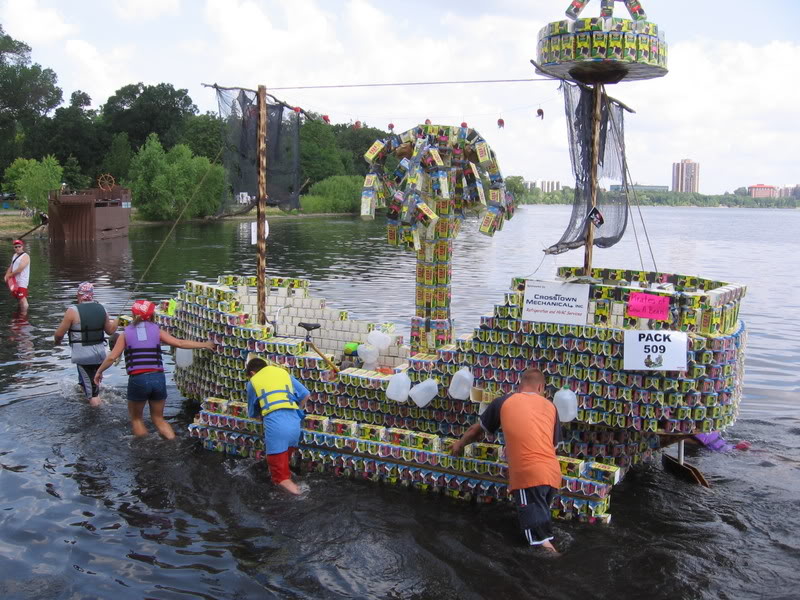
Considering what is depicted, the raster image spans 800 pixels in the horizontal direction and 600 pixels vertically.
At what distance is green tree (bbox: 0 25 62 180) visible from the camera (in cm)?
8081

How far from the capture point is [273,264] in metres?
34.2

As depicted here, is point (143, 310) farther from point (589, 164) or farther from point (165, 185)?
point (165, 185)

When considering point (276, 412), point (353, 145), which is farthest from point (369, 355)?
point (353, 145)

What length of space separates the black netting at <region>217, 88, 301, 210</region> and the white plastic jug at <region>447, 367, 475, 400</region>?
13.1 ft

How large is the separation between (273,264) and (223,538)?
2650 cm

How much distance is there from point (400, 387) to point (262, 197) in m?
3.62

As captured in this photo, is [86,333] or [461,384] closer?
[461,384]

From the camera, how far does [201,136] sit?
8881cm

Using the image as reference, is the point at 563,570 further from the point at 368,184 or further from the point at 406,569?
the point at 368,184

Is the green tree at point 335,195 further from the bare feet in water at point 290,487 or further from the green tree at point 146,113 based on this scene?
the bare feet in water at point 290,487

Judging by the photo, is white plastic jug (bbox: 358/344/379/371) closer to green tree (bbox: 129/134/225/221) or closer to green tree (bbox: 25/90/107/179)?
green tree (bbox: 129/134/225/221)

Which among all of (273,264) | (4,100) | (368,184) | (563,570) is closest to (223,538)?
(563,570)

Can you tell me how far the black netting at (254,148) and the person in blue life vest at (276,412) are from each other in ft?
9.69

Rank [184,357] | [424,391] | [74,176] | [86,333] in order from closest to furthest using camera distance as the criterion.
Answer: [424,391] < [184,357] < [86,333] < [74,176]
